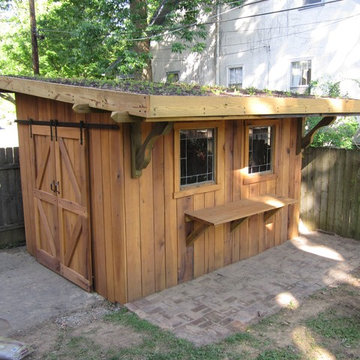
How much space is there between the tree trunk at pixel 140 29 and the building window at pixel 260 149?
7.71 meters

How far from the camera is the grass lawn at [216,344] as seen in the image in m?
3.19

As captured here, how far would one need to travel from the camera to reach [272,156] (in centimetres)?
565

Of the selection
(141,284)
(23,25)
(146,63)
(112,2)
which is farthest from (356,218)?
(23,25)

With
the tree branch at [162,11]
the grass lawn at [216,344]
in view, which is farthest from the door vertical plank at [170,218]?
the tree branch at [162,11]

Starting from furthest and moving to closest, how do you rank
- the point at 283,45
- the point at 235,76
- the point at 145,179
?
the point at 235,76
the point at 283,45
the point at 145,179

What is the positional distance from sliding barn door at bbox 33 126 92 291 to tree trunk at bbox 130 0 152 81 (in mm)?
8050

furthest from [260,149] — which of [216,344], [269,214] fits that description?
[216,344]

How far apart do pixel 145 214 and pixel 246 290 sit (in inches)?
58.3

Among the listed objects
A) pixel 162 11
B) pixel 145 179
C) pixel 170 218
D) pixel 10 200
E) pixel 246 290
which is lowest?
pixel 246 290

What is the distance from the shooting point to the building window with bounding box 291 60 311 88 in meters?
10.9

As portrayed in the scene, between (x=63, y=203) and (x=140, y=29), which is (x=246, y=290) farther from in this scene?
(x=140, y=29)

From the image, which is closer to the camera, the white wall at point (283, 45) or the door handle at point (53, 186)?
the door handle at point (53, 186)

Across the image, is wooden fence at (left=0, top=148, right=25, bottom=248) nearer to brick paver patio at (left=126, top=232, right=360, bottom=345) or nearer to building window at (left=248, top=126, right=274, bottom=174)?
brick paver patio at (left=126, top=232, right=360, bottom=345)

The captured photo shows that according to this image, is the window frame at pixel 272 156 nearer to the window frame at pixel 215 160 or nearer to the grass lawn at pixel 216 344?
the window frame at pixel 215 160
